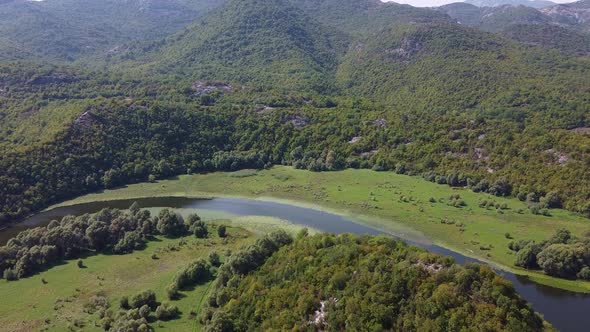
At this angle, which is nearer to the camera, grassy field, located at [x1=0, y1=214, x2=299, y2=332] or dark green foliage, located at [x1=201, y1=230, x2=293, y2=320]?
dark green foliage, located at [x1=201, y1=230, x2=293, y2=320]

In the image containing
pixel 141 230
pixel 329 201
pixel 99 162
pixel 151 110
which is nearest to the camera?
pixel 141 230

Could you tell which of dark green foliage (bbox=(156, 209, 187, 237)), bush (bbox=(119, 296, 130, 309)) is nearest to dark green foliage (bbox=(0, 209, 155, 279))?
dark green foliage (bbox=(156, 209, 187, 237))

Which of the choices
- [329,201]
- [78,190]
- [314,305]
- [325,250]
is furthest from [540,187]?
[78,190]

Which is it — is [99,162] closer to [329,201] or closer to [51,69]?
[329,201]

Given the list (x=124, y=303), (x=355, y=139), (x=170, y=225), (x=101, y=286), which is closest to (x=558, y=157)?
(x=355, y=139)

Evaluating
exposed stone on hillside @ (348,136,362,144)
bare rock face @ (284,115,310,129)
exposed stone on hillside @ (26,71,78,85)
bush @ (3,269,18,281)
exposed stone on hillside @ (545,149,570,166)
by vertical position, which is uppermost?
exposed stone on hillside @ (545,149,570,166)

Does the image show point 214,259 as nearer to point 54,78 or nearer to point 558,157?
point 558,157

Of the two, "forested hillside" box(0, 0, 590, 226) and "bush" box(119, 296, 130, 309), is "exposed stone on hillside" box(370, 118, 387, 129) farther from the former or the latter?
"bush" box(119, 296, 130, 309)
